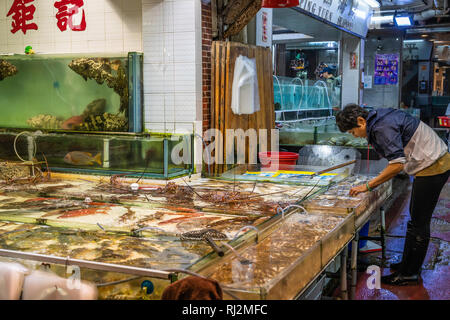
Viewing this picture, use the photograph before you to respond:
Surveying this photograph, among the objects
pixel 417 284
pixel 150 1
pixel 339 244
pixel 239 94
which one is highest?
pixel 150 1

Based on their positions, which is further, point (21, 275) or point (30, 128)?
point (30, 128)

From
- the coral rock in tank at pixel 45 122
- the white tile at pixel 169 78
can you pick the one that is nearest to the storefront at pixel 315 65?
the white tile at pixel 169 78

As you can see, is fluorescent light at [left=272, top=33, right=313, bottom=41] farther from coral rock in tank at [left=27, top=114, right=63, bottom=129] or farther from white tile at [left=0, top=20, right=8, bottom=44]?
coral rock in tank at [left=27, top=114, right=63, bottom=129]

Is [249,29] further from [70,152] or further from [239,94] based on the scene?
[70,152]

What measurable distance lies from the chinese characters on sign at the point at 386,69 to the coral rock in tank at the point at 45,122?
1182cm

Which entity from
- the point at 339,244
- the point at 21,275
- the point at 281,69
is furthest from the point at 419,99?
the point at 21,275

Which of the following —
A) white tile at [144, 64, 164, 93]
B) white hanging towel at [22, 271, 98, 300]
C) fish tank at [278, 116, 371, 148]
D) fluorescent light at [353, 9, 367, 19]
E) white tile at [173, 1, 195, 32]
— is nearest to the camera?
white hanging towel at [22, 271, 98, 300]

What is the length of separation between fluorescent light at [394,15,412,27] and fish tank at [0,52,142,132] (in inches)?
392

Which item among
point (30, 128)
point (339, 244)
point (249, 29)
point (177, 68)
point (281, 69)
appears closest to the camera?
point (339, 244)

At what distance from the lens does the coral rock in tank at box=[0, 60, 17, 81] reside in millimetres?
6346

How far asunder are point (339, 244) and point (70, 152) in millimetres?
3592

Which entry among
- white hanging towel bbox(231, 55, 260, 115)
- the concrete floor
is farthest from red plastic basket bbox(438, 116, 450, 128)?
white hanging towel bbox(231, 55, 260, 115)

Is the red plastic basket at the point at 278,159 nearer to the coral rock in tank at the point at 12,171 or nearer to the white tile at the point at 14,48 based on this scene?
the coral rock in tank at the point at 12,171

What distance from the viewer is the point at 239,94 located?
19.3ft
